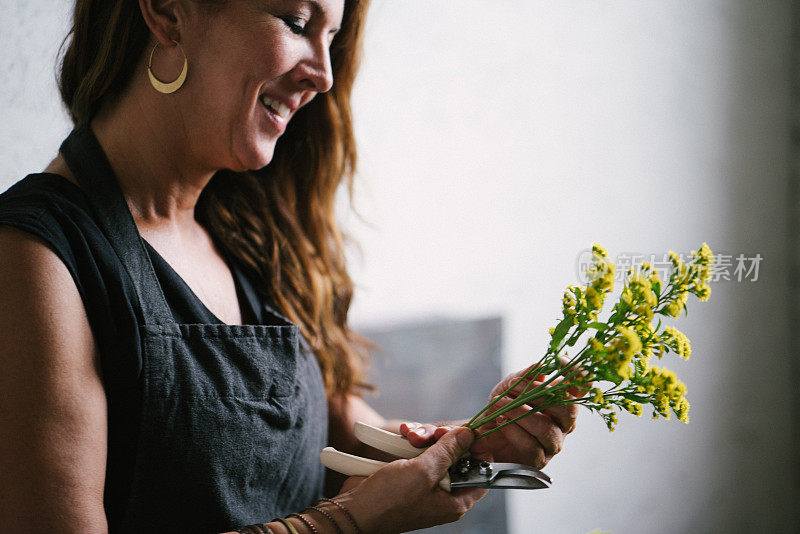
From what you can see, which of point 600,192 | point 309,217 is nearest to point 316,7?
point 309,217

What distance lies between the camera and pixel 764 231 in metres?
2.12

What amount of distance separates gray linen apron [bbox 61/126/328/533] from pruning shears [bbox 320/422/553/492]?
0.36ft

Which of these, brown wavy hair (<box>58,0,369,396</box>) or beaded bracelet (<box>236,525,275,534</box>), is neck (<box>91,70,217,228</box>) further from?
beaded bracelet (<box>236,525,275,534</box>)

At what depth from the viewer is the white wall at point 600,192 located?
5.21 feet

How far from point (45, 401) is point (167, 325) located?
0.18 m

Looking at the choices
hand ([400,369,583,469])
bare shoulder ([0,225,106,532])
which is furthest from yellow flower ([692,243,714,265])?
bare shoulder ([0,225,106,532])

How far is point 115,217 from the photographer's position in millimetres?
830

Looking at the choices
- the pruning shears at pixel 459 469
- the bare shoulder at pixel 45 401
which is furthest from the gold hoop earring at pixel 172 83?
the pruning shears at pixel 459 469

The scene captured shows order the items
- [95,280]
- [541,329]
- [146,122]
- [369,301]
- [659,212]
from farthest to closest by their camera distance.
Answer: [659,212], [541,329], [369,301], [146,122], [95,280]

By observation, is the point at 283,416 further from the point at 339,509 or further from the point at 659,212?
the point at 659,212

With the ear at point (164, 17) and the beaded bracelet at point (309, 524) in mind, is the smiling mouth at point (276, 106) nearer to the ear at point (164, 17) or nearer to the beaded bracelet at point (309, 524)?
the ear at point (164, 17)

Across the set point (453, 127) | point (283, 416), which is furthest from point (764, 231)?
point (283, 416)

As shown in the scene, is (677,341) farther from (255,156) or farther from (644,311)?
(255,156)

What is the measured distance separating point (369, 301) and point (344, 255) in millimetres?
279
